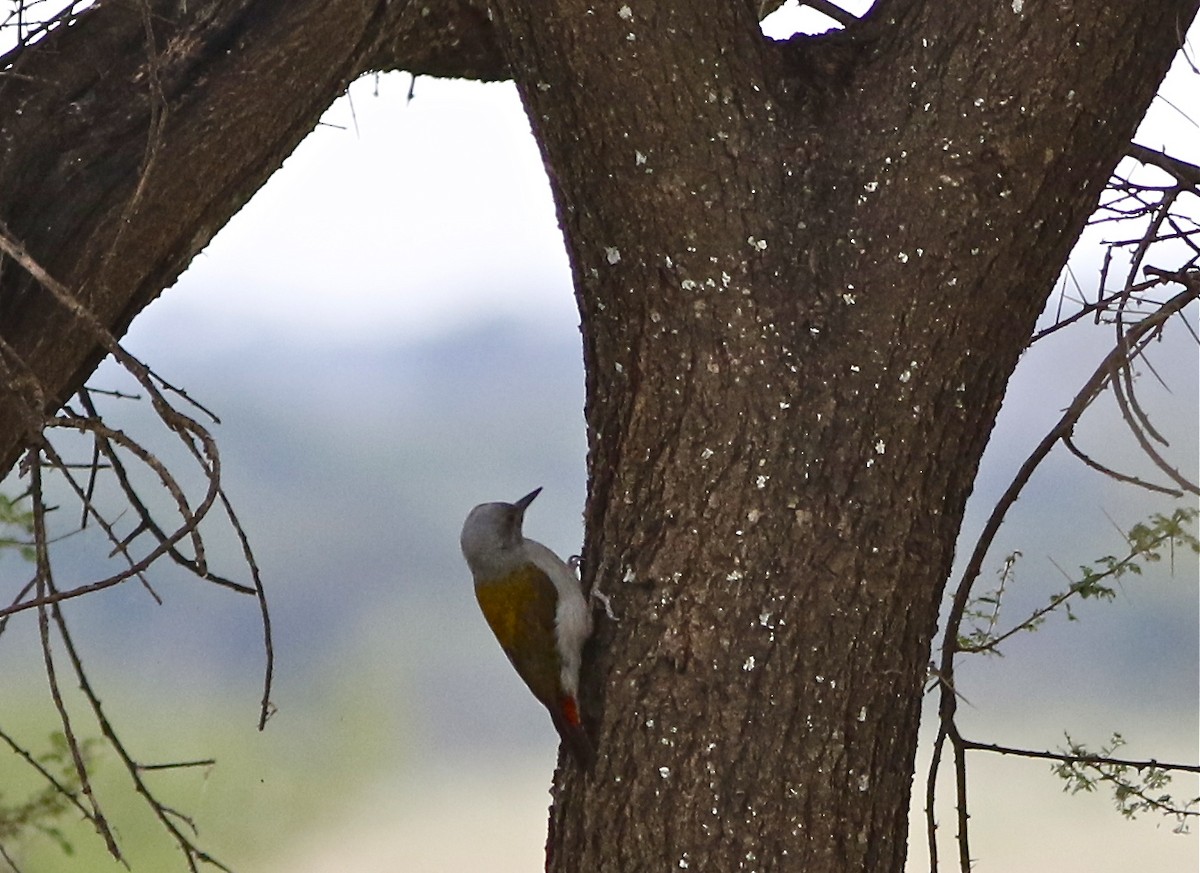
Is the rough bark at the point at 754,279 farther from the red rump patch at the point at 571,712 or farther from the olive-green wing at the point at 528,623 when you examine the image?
the olive-green wing at the point at 528,623

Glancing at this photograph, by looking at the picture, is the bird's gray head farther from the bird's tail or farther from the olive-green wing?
the bird's tail

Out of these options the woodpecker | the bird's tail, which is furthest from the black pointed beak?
the bird's tail

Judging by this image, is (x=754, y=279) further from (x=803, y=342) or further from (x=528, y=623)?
(x=528, y=623)

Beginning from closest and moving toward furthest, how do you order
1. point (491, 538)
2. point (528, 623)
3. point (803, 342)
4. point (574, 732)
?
point (803, 342)
point (574, 732)
point (528, 623)
point (491, 538)

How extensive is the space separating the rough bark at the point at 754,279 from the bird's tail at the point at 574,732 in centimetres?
3


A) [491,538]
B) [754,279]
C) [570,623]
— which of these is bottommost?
[570,623]

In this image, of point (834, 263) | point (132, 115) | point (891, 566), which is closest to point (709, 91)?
point (834, 263)

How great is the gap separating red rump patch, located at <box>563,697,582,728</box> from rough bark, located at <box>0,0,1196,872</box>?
37 mm

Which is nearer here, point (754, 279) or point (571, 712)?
point (754, 279)

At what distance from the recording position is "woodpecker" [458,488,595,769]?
2008mm

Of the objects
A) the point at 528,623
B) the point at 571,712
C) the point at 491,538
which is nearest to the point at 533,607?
the point at 528,623

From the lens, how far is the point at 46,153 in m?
1.82

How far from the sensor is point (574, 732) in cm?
191

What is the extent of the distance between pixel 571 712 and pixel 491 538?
933 mm
